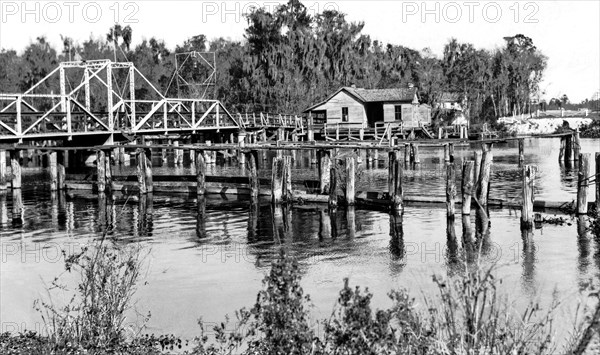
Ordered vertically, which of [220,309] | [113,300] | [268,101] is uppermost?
[268,101]

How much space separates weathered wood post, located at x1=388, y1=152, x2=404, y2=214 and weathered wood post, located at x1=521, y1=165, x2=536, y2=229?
4884mm

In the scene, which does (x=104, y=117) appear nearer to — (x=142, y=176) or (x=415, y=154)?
(x=415, y=154)

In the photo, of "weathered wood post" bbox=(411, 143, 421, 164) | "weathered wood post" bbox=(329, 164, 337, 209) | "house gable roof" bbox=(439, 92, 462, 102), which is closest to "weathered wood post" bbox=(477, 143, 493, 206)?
"weathered wood post" bbox=(329, 164, 337, 209)

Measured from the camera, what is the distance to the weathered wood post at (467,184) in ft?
78.9

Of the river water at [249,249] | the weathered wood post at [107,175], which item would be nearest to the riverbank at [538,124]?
the river water at [249,249]

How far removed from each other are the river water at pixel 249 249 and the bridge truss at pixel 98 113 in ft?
19.9

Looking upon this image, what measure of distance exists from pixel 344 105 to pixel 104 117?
20.6 metres

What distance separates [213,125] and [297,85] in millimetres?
27896

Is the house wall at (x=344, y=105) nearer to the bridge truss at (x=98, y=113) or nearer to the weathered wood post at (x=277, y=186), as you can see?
the bridge truss at (x=98, y=113)

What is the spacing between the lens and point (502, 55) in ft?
338

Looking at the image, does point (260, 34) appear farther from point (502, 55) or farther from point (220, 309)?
point (220, 309)

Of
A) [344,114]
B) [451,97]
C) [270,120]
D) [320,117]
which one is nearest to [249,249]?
[344,114]

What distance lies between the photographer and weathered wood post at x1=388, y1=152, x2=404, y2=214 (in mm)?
26856

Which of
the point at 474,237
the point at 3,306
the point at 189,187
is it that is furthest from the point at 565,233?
the point at 189,187
